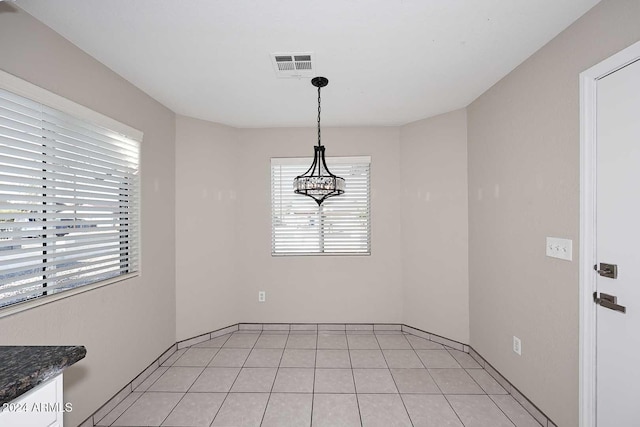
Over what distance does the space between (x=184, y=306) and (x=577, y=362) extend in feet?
11.1

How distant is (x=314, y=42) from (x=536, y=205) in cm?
193

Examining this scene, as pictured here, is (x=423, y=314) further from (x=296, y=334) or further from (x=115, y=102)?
(x=115, y=102)

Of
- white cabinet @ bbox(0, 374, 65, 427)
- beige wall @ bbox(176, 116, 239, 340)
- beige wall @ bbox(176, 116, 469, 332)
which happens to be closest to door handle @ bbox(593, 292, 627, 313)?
beige wall @ bbox(176, 116, 469, 332)

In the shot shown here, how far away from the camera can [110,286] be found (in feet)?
7.09

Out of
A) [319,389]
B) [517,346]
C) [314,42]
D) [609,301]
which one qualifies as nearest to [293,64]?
[314,42]

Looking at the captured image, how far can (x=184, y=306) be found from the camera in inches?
123

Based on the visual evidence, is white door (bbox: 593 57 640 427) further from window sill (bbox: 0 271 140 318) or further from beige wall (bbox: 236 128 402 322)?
window sill (bbox: 0 271 140 318)

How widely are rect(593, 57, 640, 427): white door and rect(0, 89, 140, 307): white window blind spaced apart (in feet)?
10.5

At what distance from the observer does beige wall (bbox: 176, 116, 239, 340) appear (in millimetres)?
3141

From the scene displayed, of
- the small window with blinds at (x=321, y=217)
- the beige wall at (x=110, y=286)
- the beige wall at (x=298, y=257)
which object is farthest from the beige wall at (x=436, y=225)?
the beige wall at (x=110, y=286)

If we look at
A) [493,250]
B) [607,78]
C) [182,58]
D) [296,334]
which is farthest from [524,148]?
[296,334]

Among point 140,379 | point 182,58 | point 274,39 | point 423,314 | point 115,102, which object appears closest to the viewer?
point 274,39

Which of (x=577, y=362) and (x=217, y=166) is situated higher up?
(x=217, y=166)

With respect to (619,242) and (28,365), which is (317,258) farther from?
(28,365)
